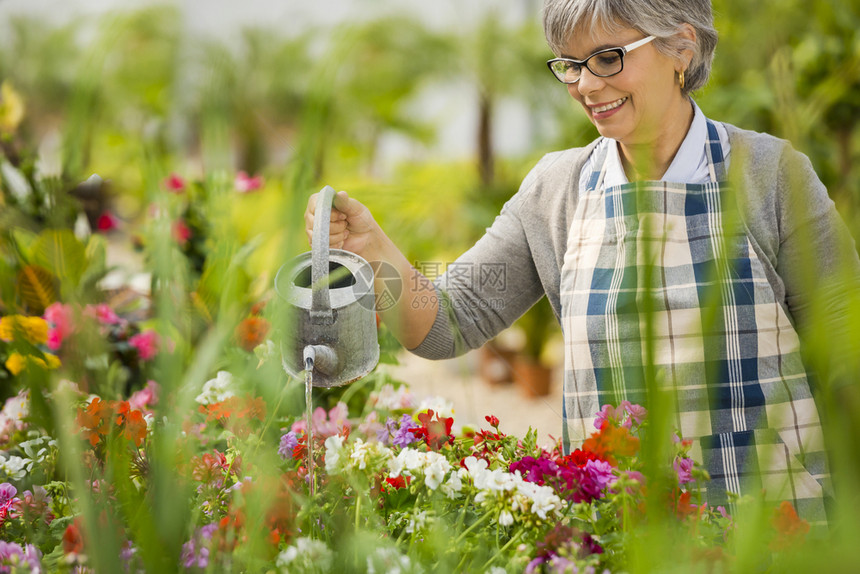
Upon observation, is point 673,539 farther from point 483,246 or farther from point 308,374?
point 483,246

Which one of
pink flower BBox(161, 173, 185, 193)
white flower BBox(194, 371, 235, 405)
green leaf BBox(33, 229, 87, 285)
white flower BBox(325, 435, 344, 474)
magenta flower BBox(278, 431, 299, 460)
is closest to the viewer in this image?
white flower BBox(325, 435, 344, 474)

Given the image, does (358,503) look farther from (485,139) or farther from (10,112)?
(485,139)

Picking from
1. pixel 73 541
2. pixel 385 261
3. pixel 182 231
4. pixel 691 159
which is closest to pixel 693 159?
pixel 691 159

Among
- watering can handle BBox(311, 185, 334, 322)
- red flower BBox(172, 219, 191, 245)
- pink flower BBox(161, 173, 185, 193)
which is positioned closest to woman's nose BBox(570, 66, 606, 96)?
watering can handle BBox(311, 185, 334, 322)

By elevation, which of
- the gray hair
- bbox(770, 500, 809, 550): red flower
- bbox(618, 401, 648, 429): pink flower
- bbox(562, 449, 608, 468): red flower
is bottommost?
bbox(770, 500, 809, 550): red flower

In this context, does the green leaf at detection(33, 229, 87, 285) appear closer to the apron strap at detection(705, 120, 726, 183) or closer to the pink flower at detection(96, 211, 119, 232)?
the pink flower at detection(96, 211, 119, 232)

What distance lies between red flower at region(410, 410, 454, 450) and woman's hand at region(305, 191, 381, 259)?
0.32 meters

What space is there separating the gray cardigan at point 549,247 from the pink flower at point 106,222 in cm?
103

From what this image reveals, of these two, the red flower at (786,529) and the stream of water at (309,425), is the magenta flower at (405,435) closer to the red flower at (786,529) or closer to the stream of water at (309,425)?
the stream of water at (309,425)

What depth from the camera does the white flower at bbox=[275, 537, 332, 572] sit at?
1.84ft

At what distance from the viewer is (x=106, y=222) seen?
1.76 metres

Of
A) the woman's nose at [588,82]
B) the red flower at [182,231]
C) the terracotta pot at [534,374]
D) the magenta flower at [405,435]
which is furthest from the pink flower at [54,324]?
the terracotta pot at [534,374]

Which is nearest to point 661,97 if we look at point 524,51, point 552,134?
point 552,134

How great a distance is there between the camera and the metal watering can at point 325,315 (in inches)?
28.8
